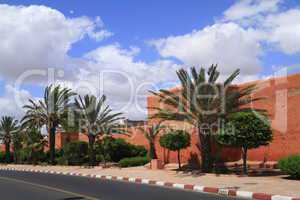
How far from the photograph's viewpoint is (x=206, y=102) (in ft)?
78.8

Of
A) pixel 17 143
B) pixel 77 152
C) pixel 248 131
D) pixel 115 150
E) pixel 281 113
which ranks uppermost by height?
pixel 281 113

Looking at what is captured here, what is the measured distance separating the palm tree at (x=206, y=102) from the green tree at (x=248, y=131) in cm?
202

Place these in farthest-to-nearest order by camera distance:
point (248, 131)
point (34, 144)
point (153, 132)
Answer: point (34, 144) < point (153, 132) < point (248, 131)

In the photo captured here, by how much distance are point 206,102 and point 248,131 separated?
352cm

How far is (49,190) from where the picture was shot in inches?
695

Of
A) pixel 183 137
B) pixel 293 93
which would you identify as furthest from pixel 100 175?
pixel 293 93

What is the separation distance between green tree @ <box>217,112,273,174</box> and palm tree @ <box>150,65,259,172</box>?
6.64 feet

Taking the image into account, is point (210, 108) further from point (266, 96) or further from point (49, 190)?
point (49, 190)

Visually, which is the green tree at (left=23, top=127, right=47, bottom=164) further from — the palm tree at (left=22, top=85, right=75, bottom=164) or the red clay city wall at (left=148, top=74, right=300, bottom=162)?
the red clay city wall at (left=148, top=74, right=300, bottom=162)

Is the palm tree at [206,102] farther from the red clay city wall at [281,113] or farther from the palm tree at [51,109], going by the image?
the palm tree at [51,109]

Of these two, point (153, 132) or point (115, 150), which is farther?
point (115, 150)

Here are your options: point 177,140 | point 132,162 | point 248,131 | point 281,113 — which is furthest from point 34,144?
point 248,131

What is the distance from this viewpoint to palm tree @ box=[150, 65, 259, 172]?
23891 mm

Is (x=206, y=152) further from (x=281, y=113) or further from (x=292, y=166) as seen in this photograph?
(x=292, y=166)
